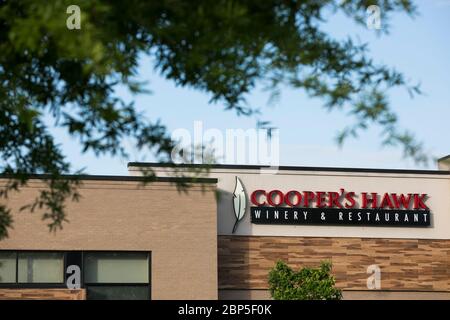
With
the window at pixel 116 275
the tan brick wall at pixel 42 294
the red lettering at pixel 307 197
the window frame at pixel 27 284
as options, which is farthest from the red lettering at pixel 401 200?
the window frame at pixel 27 284

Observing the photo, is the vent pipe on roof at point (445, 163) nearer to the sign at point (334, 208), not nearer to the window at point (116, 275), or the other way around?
the sign at point (334, 208)

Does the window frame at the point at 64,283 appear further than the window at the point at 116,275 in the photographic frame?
No

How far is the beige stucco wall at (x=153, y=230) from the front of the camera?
29.5 m

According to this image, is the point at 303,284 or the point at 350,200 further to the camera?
the point at 350,200

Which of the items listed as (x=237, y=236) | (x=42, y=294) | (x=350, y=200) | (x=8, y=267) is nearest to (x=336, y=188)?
(x=350, y=200)

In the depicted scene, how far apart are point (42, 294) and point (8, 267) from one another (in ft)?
4.95

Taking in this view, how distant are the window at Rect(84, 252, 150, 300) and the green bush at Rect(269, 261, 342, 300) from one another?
172 inches

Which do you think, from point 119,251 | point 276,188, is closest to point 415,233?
point 276,188

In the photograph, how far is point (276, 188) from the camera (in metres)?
32.8

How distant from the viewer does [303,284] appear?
28.4m

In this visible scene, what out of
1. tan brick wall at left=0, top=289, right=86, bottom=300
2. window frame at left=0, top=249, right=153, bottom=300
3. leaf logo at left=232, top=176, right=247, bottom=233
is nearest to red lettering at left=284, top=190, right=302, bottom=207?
leaf logo at left=232, top=176, right=247, bottom=233

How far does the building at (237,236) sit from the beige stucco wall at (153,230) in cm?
4

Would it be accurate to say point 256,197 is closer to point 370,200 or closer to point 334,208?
point 334,208
